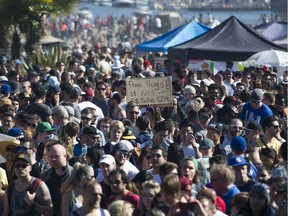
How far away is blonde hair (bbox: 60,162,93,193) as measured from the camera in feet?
32.8

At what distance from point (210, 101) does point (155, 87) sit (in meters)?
0.81

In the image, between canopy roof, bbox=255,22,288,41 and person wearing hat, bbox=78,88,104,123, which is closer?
person wearing hat, bbox=78,88,104,123

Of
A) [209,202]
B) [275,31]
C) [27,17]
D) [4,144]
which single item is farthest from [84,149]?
[275,31]

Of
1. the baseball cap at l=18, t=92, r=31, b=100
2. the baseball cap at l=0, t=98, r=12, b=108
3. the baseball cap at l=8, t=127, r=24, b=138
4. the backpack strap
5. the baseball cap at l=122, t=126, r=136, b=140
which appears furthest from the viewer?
the baseball cap at l=18, t=92, r=31, b=100

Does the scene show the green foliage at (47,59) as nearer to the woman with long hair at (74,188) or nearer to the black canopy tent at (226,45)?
the black canopy tent at (226,45)

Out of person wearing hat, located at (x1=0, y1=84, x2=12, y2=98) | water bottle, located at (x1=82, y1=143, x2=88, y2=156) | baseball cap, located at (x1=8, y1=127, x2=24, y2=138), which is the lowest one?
person wearing hat, located at (x1=0, y1=84, x2=12, y2=98)

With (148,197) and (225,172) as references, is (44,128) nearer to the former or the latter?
(225,172)

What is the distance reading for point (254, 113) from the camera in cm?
1465

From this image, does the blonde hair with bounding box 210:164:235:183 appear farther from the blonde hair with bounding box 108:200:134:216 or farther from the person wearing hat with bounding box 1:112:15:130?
the person wearing hat with bounding box 1:112:15:130

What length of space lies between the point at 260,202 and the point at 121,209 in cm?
116

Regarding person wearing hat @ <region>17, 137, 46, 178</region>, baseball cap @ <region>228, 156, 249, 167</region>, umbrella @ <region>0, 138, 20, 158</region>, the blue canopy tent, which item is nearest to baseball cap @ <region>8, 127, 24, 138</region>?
umbrella @ <region>0, 138, 20, 158</region>

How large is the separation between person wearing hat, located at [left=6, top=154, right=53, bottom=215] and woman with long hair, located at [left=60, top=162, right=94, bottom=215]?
7.4 inches

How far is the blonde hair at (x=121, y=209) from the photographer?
9.07m

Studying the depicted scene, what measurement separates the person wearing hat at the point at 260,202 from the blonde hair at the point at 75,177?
5.95ft
